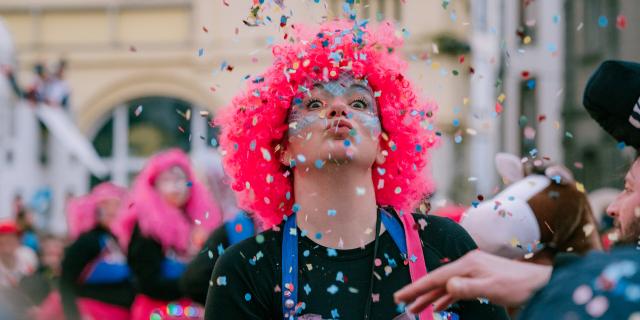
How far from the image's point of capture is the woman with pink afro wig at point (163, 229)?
5070mm

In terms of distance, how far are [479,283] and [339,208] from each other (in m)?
1.15

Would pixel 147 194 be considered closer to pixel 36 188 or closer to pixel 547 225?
pixel 547 225

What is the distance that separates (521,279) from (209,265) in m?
2.82

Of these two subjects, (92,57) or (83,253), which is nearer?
Result: (83,253)

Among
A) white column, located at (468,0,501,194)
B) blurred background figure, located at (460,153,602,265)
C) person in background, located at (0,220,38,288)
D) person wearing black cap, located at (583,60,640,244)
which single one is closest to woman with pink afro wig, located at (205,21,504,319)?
person wearing black cap, located at (583,60,640,244)

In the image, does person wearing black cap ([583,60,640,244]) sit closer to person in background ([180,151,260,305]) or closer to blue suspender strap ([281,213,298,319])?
blue suspender strap ([281,213,298,319])

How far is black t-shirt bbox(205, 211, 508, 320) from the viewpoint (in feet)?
7.44

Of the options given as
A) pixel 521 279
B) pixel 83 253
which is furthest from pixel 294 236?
pixel 83 253

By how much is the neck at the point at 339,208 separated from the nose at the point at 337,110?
0.43ft

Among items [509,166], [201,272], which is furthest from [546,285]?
[201,272]

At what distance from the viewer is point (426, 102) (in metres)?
2.84

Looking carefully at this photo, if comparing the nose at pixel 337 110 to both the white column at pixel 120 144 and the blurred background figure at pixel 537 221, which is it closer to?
the blurred background figure at pixel 537 221

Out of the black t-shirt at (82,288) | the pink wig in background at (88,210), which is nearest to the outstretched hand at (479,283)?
the black t-shirt at (82,288)

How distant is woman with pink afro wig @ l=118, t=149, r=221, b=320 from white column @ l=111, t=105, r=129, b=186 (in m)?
10.5
